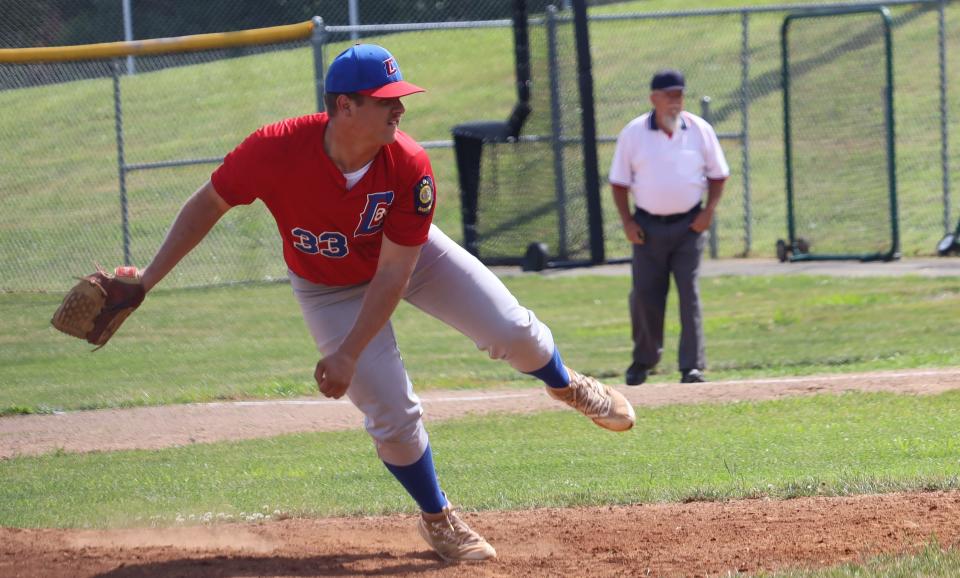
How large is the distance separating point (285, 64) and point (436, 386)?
12.8m

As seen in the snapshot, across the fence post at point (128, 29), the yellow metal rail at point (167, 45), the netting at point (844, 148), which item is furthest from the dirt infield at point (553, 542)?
the netting at point (844, 148)

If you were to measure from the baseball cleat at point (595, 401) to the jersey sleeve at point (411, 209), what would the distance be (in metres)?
1.17

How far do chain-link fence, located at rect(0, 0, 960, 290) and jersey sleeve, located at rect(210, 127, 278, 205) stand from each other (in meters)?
7.22

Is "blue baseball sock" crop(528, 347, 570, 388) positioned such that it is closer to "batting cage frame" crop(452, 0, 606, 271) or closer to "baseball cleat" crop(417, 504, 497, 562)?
"baseball cleat" crop(417, 504, 497, 562)

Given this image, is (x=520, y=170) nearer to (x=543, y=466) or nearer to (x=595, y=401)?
(x=543, y=466)

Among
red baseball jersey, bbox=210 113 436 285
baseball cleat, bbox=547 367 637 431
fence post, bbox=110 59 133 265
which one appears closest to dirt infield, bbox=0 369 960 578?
baseball cleat, bbox=547 367 637 431

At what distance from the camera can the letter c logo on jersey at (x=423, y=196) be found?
4.54 meters

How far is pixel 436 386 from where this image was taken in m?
9.95

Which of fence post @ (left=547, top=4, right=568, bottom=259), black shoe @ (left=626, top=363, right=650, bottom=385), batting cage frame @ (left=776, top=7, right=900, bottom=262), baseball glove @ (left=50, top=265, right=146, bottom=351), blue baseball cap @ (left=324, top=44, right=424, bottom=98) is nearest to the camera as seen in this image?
blue baseball cap @ (left=324, top=44, right=424, bottom=98)

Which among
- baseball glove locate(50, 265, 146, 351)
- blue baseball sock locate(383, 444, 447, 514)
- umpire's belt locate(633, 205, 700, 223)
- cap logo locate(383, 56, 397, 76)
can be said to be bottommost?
blue baseball sock locate(383, 444, 447, 514)


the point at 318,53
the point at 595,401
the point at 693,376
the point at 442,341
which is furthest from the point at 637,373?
the point at 318,53

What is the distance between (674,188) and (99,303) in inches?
214

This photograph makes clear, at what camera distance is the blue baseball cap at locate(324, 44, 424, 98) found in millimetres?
4312

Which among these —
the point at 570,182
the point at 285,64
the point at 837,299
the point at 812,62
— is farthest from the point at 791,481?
the point at 285,64
